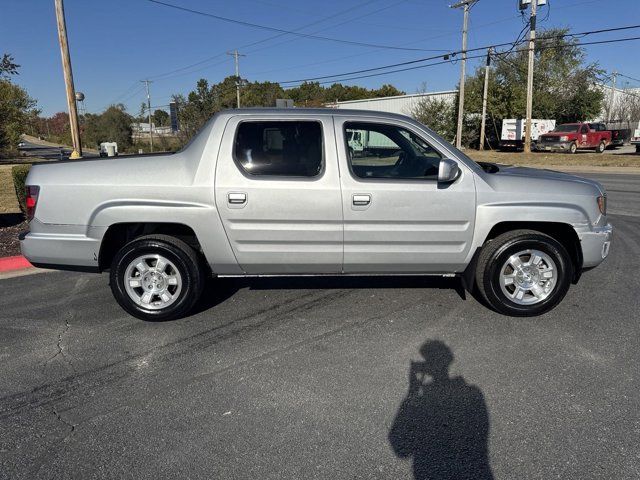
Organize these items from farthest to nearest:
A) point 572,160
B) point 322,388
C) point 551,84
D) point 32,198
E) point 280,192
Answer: point 551,84, point 572,160, point 32,198, point 280,192, point 322,388

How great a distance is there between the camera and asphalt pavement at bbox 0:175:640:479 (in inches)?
97.0

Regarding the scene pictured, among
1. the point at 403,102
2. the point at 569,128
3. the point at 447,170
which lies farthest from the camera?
the point at 403,102

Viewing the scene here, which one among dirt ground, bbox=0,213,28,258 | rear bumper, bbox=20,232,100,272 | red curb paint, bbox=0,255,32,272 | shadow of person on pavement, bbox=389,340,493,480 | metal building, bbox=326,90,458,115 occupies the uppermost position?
metal building, bbox=326,90,458,115

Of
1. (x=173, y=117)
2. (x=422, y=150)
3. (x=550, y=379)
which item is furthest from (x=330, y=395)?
(x=173, y=117)

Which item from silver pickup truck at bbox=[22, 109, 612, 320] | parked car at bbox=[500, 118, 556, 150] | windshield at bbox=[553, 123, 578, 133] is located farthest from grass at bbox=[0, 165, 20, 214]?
parked car at bbox=[500, 118, 556, 150]

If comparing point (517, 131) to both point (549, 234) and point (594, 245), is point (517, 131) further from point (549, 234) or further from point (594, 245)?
point (594, 245)

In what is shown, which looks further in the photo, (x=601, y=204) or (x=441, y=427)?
(x=601, y=204)

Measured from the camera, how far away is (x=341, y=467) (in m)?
2.41

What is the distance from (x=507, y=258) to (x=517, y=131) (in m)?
34.3

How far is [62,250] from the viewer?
411 cm

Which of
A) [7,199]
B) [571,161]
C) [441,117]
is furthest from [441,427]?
[441,117]

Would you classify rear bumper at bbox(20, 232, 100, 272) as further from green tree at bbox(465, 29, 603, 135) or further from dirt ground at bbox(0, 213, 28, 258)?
green tree at bbox(465, 29, 603, 135)

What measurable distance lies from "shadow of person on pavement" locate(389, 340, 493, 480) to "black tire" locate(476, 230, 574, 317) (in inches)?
43.7

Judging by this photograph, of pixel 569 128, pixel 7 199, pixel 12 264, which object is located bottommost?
pixel 12 264
